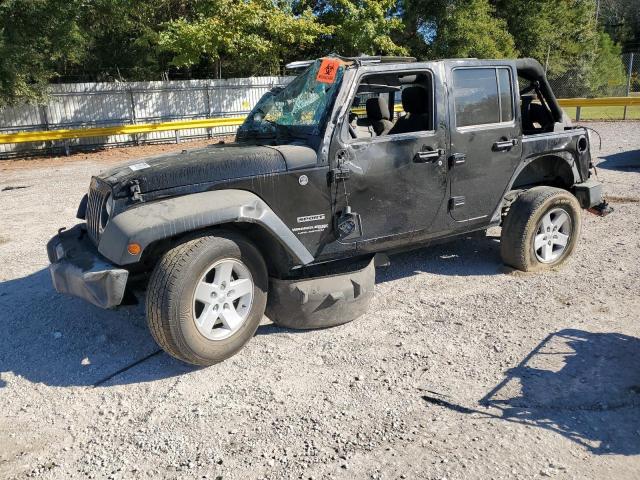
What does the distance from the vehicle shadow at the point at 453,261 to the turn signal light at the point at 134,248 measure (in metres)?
2.65

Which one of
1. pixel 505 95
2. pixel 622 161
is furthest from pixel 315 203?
pixel 622 161

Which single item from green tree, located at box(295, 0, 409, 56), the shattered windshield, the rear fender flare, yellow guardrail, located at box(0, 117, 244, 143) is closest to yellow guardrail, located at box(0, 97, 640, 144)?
yellow guardrail, located at box(0, 117, 244, 143)

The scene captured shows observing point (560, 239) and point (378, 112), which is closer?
point (378, 112)

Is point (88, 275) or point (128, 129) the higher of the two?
point (128, 129)

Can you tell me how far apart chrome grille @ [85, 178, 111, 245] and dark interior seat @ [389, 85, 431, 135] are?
2.41 metres

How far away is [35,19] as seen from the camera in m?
16.2

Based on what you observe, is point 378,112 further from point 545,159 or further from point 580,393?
point 580,393

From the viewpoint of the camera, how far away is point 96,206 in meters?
4.28

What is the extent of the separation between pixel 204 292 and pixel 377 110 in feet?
8.61

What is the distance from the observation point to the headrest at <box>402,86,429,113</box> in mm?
4934

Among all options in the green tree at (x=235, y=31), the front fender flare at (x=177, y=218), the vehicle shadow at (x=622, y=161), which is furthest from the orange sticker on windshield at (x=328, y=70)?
the green tree at (x=235, y=31)

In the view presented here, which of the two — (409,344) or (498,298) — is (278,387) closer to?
(409,344)

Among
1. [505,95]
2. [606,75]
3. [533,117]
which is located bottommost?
[533,117]

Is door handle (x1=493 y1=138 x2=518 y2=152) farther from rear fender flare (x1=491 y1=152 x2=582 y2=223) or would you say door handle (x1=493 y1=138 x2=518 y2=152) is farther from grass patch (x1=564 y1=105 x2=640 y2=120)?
grass patch (x1=564 y1=105 x2=640 y2=120)
